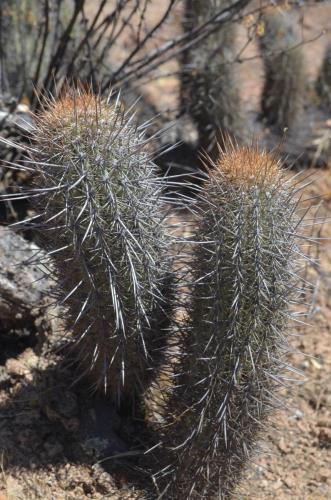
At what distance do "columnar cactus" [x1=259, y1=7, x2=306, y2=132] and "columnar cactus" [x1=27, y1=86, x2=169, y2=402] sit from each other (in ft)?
10.8

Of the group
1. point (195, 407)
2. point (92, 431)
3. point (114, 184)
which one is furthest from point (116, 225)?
point (92, 431)

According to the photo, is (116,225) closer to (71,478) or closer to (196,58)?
(71,478)

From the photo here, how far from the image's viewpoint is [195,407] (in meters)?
2.60

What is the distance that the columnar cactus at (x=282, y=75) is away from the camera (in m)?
5.67

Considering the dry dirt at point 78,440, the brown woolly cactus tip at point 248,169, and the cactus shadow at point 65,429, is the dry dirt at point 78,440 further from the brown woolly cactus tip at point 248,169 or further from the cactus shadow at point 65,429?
the brown woolly cactus tip at point 248,169

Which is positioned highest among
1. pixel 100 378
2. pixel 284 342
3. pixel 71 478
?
pixel 284 342

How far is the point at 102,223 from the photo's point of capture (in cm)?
242

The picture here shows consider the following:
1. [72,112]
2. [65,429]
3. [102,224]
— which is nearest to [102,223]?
[102,224]

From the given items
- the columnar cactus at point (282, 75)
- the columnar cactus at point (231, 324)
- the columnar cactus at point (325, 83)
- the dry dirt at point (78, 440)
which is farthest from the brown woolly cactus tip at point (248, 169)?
the columnar cactus at point (325, 83)

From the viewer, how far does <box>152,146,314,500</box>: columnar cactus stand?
2.32m

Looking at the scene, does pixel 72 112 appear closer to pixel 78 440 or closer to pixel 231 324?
pixel 231 324

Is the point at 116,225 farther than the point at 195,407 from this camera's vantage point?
No

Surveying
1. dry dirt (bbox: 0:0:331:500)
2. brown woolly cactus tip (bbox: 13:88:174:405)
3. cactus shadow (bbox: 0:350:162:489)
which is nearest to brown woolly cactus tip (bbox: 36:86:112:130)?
brown woolly cactus tip (bbox: 13:88:174:405)

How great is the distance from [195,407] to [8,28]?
3.65 metres
